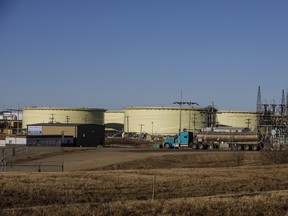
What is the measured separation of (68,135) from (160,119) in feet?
245

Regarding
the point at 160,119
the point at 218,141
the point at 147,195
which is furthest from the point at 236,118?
the point at 147,195

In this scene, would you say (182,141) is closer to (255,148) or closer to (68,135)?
(255,148)

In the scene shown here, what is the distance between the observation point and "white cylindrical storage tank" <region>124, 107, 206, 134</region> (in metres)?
160

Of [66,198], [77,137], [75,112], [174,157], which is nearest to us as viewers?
[66,198]

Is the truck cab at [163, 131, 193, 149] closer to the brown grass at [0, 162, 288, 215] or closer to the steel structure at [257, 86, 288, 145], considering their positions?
the steel structure at [257, 86, 288, 145]

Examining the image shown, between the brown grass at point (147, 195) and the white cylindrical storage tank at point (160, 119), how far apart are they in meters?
131

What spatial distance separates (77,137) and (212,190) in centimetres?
7532

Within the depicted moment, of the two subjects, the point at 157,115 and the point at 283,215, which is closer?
the point at 283,215

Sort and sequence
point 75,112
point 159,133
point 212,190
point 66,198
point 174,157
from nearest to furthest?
point 66,198, point 212,190, point 174,157, point 159,133, point 75,112

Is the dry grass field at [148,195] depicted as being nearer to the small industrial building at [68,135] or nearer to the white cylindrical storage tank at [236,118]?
the small industrial building at [68,135]

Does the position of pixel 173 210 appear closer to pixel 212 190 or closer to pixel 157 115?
pixel 212 190

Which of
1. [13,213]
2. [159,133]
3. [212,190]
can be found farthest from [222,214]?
[159,133]

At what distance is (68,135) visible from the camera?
94.2 meters

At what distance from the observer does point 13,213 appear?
508 inches
